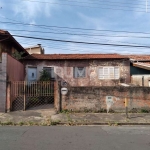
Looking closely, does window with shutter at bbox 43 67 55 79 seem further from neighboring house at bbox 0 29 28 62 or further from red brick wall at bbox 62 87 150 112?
red brick wall at bbox 62 87 150 112

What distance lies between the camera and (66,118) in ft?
32.1

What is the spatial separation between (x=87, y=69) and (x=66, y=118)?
31.9 ft

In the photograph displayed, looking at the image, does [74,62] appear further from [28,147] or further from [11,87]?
[28,147]

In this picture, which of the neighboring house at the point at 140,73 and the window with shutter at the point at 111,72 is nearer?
the neighboring house at the point at 140,73

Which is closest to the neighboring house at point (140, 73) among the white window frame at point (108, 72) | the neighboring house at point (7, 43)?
the white window frame at point (108, 72)

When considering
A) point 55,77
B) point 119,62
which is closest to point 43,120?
point 55,77

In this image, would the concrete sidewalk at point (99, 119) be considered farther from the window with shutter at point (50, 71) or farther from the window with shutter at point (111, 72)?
the window with shutter at point (50, 71)

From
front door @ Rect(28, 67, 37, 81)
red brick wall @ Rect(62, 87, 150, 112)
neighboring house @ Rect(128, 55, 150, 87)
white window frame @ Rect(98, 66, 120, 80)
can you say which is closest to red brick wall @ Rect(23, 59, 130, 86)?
white window frame @ Rect(98, 66, 120, 80)

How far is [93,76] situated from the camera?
62.5ft

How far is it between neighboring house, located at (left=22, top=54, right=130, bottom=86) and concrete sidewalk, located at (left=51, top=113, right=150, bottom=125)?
832 cm

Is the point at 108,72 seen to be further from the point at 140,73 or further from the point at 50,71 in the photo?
the point at 50,71

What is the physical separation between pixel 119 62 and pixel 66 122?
11532 mm

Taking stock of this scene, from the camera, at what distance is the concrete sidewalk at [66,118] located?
8.94 m

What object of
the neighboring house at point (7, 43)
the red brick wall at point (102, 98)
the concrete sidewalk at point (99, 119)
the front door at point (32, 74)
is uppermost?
the neighboring house at point (7, 43)
